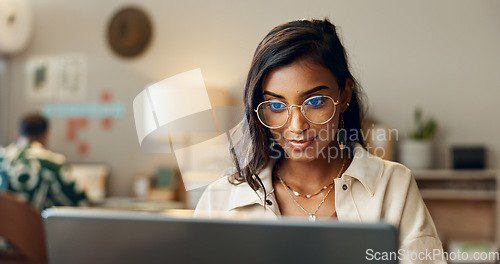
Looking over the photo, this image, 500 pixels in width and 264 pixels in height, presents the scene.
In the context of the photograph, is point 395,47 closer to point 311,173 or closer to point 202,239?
point 311,173

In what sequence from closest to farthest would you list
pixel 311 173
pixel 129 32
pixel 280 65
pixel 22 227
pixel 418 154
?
pixel 280 65, pixel 311 173, pixel 22 227, pixel 418 154, pixel 129 32

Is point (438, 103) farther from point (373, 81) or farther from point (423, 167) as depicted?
point (423, 167)

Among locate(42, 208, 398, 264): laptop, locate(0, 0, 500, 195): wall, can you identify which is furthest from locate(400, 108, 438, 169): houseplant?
locate(42, 208, 398, 264): laptop

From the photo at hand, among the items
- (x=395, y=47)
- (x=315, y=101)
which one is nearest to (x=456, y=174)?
(x=395, y=47)

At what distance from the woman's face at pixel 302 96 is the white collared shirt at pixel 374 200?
0.23 feet

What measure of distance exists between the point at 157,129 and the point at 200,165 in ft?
0.41

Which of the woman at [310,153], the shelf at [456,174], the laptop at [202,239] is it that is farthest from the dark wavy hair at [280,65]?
the shelf at [456,174]

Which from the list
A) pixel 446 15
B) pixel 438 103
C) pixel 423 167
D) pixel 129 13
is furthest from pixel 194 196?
pixel 129 13

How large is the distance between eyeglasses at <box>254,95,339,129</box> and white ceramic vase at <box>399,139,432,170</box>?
1555mm

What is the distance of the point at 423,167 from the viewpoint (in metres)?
2.33

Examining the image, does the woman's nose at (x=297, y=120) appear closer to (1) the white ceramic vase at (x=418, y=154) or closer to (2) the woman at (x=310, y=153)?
(2) the woman at (x=310, y=153)

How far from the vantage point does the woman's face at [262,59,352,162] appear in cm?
80

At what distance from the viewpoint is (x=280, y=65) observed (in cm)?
80

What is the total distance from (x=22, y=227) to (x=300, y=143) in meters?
1.57
